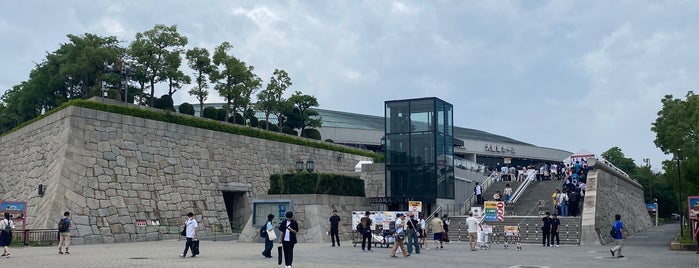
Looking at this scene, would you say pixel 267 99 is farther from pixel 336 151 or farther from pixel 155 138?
pixel 155 138

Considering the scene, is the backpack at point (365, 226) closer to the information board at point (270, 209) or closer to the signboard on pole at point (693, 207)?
the information board at point (270, 209)

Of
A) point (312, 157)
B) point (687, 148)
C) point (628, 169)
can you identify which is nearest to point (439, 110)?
point (687, 148)

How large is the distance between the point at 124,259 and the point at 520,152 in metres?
63.9

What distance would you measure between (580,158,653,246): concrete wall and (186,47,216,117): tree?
72.2 feet

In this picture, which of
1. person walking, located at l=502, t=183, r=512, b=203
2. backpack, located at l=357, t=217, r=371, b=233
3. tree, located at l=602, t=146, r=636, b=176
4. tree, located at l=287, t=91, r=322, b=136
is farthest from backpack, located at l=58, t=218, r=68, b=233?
tree, located at l=602, t=146, r=636, b=176

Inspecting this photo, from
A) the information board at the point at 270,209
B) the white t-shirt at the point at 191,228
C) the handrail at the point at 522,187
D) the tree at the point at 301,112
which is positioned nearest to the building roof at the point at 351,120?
the tree at the point at 301,112

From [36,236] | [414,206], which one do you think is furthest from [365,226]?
[36,236]

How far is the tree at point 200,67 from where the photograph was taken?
37656mm

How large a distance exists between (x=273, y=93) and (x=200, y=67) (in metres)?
7.04

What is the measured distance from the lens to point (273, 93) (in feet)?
144

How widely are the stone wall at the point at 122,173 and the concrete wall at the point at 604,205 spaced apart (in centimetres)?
1759

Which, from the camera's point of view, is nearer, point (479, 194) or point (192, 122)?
point (479, 194)

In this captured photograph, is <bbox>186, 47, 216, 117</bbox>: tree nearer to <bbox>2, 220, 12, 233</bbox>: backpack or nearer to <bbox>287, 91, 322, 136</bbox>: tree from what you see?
<bbox>287, 91, 322, 136</bbox>: tree

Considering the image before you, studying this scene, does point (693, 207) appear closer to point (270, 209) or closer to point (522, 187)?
point (522, 187)
